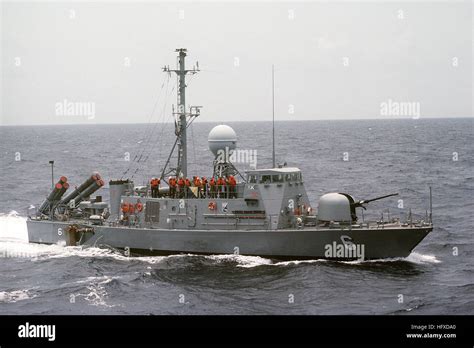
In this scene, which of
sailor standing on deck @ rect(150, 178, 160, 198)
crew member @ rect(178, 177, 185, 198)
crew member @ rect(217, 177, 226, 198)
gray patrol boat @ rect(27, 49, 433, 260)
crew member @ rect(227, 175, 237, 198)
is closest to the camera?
gray patrol boat @ rect(27, 49, 433, 260)

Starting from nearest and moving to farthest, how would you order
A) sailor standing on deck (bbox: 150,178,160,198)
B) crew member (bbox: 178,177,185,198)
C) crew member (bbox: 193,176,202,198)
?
1. crew member (bbox: 193,176,202,198)
2. crew member (bbox: 178,177,185,198)
3. sailor standing on deck (bbox: 150,178,160,198)

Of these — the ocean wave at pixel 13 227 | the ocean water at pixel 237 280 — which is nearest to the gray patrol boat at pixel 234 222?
the ocean water at pixel 237 280

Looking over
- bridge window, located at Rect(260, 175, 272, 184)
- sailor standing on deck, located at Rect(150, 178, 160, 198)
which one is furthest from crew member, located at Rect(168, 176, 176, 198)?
bridge window, located at Rect(260, 175, 272, 184)

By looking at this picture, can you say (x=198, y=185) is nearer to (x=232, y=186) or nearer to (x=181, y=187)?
(x=181, y=187)

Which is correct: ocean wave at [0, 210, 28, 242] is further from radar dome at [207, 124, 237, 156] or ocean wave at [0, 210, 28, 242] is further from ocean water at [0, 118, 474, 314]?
radar dome at [207, 124, 237, 156]

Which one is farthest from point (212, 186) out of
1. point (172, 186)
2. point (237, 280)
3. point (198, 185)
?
point (237, 280)

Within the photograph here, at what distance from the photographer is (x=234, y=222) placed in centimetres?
3450

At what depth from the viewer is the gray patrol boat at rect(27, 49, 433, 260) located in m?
33.0

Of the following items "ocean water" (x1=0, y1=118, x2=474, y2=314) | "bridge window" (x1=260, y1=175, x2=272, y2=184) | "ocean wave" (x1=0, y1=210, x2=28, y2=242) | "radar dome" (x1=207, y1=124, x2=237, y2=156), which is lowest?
"ocean water" (x1=0, y1=118, x2=474, y2=314)

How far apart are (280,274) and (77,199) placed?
16.3 meters

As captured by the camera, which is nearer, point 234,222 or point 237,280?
point 237,280

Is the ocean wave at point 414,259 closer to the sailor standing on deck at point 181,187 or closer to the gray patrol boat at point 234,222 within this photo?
the gray patrol boat at point 234,222
